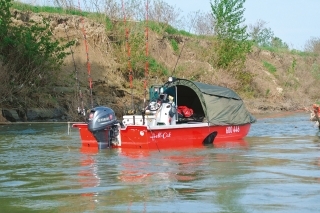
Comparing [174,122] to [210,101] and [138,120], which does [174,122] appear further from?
[210,101]

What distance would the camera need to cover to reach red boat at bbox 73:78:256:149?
17031 mm

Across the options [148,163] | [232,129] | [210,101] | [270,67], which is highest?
[270,67]

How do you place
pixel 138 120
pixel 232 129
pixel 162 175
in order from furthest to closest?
pixel 232 129
pixel 138 120
pixel 162 175

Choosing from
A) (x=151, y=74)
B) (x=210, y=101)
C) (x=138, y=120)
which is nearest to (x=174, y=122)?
(x=138, y=120)

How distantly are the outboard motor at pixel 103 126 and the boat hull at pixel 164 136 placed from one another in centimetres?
21

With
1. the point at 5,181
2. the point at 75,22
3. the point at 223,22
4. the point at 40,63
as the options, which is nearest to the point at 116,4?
the point at 75,22

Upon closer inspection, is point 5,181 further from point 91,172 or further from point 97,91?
point 97,91

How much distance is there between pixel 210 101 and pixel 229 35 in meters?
26.3

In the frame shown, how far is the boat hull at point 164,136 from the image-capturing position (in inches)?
673

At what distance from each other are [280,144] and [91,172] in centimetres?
813

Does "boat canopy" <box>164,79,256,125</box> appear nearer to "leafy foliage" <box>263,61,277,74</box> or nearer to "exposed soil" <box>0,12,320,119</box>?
"exposed soil" <box>0,12,320,119</box>

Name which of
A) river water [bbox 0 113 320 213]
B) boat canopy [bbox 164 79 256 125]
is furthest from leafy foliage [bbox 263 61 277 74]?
river water [bbox 0 113 320 213]

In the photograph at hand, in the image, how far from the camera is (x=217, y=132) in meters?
19.8

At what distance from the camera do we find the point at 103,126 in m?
16.6
